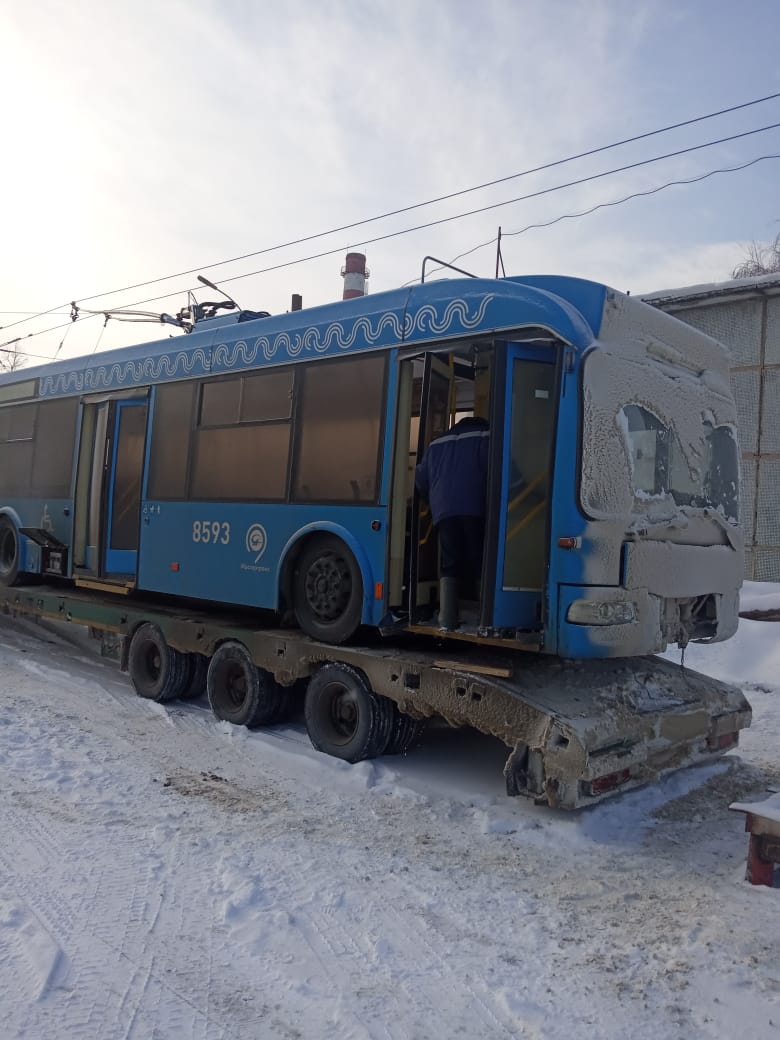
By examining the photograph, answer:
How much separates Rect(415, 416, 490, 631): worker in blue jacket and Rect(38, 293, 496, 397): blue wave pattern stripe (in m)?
0.77

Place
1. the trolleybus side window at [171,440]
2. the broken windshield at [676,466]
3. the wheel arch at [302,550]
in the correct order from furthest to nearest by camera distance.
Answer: the trolleybus side window at [171,440]
the wheel arch at [302,550]
the broken windshield at [676,466]

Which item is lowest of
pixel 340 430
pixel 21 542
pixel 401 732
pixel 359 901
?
pixel 359 901

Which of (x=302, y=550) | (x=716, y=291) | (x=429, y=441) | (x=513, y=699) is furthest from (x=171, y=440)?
(x=716, y=291)

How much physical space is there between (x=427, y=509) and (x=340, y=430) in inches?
40.2

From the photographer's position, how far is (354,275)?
47.0 feet

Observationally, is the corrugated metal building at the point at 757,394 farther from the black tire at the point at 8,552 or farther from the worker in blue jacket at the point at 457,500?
the black tire at the point at 8,552

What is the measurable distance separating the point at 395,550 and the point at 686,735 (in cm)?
236

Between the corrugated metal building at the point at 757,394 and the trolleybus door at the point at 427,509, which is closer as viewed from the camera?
the trolleybus door at the point at 427,509

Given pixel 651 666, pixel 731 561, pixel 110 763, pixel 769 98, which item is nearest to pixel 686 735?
pixel 651 666

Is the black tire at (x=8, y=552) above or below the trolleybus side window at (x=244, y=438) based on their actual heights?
below

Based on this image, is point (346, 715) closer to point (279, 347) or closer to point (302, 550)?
point (302, 550)

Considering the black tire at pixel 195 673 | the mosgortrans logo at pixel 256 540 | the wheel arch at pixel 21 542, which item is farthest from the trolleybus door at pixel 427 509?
the wheel arch at pixel 21 542

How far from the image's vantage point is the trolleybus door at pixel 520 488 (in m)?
5.29

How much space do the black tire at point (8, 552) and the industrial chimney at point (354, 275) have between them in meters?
6.51
